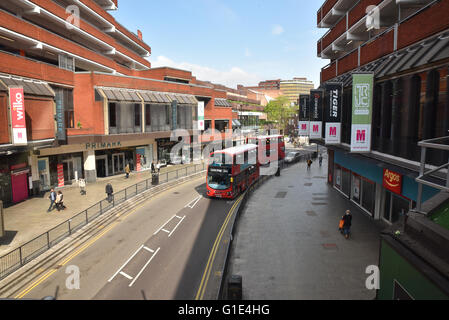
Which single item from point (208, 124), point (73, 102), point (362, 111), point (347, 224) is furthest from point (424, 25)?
point (208, 124)

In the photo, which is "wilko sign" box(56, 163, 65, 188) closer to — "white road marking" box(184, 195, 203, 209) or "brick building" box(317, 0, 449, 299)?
"white road marking" box(184, 195, 203, 209)

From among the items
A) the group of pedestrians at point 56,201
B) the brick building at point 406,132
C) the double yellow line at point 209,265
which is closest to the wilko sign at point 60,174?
the group of pedestrians at point 56,201

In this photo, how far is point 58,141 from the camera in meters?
25.8

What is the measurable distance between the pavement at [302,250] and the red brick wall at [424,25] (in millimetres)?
10209

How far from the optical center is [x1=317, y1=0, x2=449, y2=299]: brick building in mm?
7266

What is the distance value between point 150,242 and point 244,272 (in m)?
5.97

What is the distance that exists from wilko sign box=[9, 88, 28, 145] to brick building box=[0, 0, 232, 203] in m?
0.17

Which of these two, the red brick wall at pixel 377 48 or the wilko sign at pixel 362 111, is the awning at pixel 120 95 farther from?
the wilko sign at pixel 362 111

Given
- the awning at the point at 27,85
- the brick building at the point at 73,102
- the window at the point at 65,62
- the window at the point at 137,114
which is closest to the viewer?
the awning at the point at 27,85

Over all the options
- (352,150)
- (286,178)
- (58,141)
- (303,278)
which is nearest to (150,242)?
(303,278)

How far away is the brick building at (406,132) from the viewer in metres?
7.27

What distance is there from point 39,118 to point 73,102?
8.67m

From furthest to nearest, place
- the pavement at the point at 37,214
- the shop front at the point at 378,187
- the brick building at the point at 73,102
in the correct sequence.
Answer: the brick building at the point at 73,102 → the pavement at the point at 37,214 → the shop front at the point at 378,187
